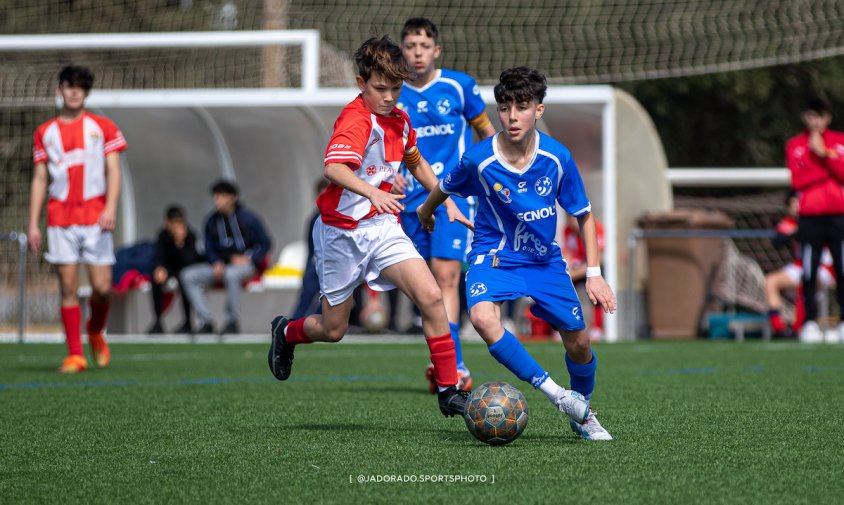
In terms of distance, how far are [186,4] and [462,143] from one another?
19876mm

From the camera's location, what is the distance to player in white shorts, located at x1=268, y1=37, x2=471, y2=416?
5.72 m

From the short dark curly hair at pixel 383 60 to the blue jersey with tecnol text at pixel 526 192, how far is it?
53 centimetres

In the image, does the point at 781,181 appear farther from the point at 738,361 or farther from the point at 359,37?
the point at 738,361

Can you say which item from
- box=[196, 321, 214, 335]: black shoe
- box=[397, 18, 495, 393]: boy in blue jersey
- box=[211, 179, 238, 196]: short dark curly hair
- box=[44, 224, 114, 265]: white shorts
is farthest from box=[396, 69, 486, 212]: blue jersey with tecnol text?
box=[196, 321, 214, 335]: black shoe

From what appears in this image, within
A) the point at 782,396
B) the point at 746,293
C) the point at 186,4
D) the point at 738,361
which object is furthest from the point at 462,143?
the point at 186,4

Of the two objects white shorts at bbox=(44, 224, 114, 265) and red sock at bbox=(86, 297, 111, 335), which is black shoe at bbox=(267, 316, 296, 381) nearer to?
white shorts at bbox=(44, 224, 114, 265)

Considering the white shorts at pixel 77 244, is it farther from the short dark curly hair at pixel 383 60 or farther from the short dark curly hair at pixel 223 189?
the short dark curly hair at pixel 223 189

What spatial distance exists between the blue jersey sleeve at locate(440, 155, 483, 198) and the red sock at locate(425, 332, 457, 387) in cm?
69

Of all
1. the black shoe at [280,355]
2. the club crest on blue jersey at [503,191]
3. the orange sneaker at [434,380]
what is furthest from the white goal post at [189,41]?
the club crest on blue jersey at [503,191]

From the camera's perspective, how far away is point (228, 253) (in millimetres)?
15266

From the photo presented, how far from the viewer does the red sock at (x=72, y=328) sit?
30.8 ft

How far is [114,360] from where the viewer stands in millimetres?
10883

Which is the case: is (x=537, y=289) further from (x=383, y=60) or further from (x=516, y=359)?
(x=383, y=60)

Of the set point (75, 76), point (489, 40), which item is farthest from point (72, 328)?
point (489, 40)
